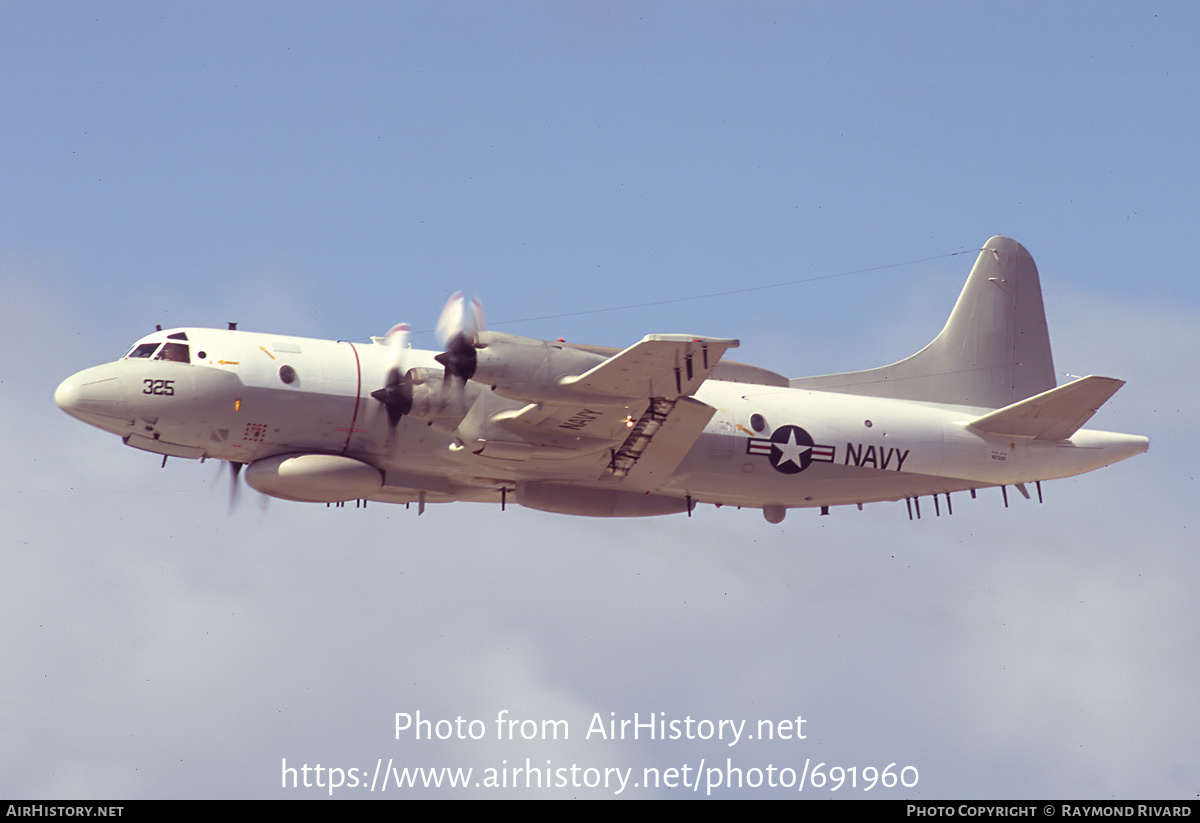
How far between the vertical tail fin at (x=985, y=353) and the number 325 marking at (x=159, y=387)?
11.2 metres

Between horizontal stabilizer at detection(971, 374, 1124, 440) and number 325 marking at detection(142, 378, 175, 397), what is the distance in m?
14.2

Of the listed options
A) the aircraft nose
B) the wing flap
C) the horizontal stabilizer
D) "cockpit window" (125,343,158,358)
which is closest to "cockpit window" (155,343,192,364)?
"cockpit window" (125,343,158,358)

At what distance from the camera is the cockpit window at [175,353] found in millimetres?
25234

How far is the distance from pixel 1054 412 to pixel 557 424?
933 cm

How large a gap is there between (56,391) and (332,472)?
4601 mm

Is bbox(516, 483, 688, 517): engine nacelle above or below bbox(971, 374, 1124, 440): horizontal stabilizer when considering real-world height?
below

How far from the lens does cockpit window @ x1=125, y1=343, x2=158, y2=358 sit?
2544 cm

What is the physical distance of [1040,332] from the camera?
A: 31312 mm

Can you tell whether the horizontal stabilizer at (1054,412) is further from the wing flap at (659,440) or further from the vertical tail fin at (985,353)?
the wing flap at (659,440)

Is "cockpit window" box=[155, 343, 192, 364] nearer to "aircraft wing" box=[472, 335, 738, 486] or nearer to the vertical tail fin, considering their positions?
"aircraft wing" box=[472, 335, 738, 486]

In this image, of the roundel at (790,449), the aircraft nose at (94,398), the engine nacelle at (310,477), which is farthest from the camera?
the roundel at (790,449)

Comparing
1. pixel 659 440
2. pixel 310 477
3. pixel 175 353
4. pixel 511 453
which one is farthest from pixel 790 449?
pixel 175 353

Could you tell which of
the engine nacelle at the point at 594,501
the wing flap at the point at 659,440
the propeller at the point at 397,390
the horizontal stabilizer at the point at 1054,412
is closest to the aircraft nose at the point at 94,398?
the propeller at the point at 397,390

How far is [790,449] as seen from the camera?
89.4 feet
